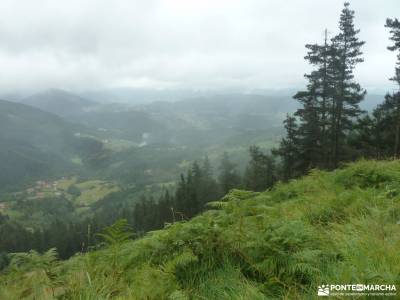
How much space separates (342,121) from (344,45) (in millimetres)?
6707

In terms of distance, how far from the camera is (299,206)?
7090 millimetres

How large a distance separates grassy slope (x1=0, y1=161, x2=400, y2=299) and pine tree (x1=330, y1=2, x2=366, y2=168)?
2639 centimetres

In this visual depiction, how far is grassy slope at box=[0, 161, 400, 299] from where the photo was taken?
3.27 meters

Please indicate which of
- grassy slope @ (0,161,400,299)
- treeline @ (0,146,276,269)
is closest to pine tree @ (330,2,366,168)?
treeline @ (0,146,276,269)

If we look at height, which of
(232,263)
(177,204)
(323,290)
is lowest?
(177,204)

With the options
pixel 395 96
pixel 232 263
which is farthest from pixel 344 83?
pixel 232 263

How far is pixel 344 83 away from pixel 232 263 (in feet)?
96.2

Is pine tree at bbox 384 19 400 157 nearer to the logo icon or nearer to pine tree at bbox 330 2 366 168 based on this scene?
pine tree at bbox 330 2 366 168

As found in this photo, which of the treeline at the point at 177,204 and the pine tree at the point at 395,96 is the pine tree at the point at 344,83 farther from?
the treeline at the point at 177,204

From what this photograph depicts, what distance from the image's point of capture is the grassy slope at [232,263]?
3.27 meters

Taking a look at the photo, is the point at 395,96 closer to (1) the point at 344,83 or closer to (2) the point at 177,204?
(1) the point at 344,83

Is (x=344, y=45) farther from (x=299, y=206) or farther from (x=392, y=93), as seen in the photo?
(x=299, y=206)

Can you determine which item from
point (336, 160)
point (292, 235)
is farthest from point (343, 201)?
point (336, 160)

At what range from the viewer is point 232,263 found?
13.4 ft
